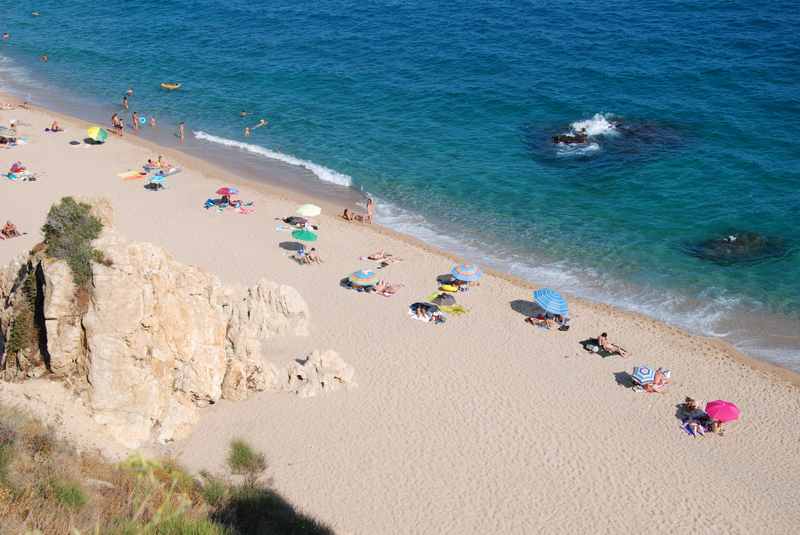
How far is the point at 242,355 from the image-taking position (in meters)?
19.7

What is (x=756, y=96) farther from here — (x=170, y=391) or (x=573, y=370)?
(x=170, y=391)

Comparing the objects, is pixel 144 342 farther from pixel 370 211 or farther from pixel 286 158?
pixel 286 158

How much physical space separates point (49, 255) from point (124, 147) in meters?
28.5

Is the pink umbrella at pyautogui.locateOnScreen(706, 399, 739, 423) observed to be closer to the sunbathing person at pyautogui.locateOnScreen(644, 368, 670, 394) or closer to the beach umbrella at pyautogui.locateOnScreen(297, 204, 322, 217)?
the sunbathing person at pyautogui.locateOnScreen(644, 368, 670, 394)

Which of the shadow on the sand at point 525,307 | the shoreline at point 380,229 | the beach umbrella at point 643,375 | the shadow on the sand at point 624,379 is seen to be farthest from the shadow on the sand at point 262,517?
the shoreline at point 380,229

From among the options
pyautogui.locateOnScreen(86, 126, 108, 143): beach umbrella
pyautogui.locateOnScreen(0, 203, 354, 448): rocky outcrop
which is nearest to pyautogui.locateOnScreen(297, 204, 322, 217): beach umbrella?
pyautogui.locateOnScreen(0, 203, 354, 448): rocky outcrop

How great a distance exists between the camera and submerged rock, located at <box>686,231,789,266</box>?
102 feet

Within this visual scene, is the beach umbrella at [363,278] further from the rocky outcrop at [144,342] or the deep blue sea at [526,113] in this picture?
the deep blue sea at [526,113]

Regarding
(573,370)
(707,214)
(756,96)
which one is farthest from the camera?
(756,96)

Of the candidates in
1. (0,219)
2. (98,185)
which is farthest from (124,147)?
(0,219)

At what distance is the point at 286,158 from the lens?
42438 mm

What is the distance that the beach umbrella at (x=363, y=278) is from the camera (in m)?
26.9

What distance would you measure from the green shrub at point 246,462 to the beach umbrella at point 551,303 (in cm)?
1247

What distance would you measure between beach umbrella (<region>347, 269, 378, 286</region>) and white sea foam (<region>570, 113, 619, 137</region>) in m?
22.1
